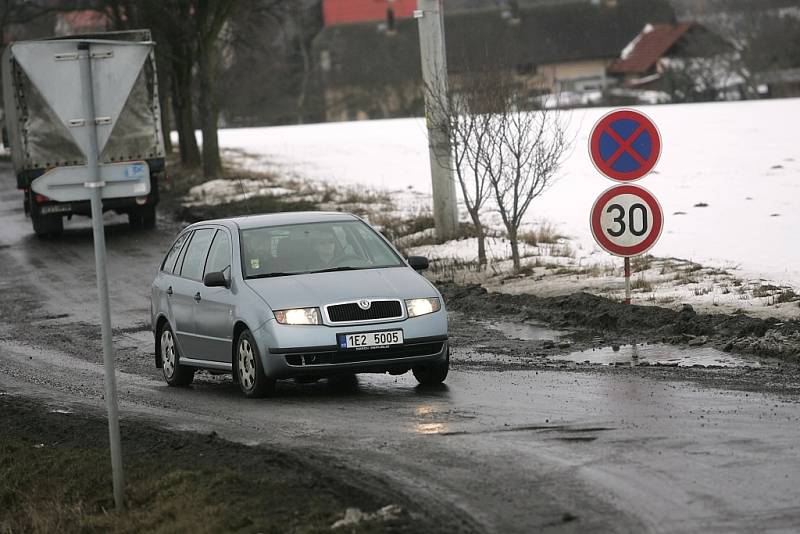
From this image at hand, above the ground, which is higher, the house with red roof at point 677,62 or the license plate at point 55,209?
the house with red roof at point 677,62

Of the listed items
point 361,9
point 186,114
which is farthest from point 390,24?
point 186,114

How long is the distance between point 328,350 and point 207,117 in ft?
92.6

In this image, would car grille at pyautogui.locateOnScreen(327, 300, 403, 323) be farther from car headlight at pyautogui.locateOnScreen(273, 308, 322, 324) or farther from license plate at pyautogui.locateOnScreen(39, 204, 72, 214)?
license plate at pyautogui.locateOnScreen(39, 204, 72, 214)

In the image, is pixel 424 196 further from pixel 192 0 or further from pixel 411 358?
pixel 411 358

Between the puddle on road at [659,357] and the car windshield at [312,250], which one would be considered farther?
the puddle on road at [659,357]

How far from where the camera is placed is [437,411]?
9.65m

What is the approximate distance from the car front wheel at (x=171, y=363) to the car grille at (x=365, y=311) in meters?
2.27

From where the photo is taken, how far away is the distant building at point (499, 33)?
310 feet

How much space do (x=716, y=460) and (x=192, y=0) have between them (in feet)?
107

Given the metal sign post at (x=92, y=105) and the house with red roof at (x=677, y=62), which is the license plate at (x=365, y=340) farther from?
the house with red roof at (x=677, y=62)

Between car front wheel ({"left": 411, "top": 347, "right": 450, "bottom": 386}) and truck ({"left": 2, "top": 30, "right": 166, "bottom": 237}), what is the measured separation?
17.1 m

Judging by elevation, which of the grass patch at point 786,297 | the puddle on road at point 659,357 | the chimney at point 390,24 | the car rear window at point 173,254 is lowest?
the puddle on road at point 659,357

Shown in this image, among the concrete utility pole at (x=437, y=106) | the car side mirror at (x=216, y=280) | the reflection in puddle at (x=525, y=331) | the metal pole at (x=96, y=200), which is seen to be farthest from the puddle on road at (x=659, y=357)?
the concrete utility pole at (x=437, y=106)

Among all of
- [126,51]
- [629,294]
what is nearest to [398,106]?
A: [629,294]
